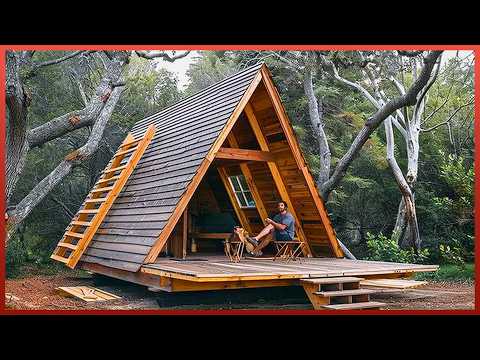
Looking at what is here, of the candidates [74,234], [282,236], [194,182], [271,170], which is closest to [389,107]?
[271,170]

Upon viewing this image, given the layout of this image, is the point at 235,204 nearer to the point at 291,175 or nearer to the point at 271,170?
the point at 271,170

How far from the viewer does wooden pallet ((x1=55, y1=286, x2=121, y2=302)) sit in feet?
22.6

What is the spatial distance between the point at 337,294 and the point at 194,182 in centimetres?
218

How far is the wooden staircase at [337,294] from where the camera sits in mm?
5496

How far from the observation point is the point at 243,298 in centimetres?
713

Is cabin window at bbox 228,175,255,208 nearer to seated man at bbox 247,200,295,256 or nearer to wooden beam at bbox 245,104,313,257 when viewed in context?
wooden beam at bbox 245,104,313,257

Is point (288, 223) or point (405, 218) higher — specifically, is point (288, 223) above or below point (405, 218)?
above

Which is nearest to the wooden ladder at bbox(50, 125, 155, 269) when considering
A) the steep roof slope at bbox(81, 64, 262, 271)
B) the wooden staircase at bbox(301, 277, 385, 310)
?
the steep roof slope at bbox(81, 64, 262, 271)

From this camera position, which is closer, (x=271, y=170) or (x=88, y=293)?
(x=88, y=293)

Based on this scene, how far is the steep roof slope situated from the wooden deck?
0.65 meters

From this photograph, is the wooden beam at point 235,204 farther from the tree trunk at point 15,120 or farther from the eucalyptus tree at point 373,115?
the eucalyptus tree at point 373,115

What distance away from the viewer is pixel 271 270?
19.4 ft

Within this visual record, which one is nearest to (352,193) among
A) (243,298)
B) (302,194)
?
(302,194)

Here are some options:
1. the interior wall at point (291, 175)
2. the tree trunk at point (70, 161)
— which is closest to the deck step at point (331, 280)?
the interior wall at point (291, 175)
